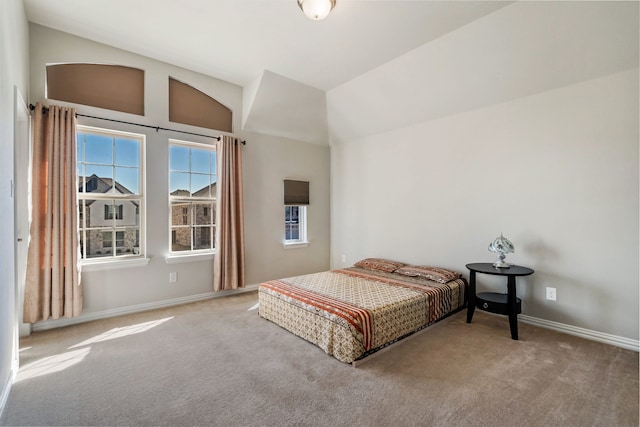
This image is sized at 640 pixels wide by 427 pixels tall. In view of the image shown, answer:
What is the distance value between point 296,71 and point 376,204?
222 cm

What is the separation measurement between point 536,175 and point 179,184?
4127 millimetres

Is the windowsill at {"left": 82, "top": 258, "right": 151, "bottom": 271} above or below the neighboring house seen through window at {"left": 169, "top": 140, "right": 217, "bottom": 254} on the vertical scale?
below

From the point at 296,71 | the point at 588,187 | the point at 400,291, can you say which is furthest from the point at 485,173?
the point at 296,71

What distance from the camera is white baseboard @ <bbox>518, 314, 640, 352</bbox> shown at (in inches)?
102

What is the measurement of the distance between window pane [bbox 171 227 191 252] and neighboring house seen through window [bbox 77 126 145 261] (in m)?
0.37

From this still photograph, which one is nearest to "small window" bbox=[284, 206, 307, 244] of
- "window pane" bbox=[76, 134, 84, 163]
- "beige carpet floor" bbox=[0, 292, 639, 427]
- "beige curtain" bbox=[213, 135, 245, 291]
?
"beige curtain" bbox=[213, 135, 245, 291]

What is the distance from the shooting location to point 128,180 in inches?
136

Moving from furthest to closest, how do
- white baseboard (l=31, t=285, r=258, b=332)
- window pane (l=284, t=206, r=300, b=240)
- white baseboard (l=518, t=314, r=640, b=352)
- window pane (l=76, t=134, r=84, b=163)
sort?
1. window pane (l=284, t=206, r=300, b=240)
2. window pane (l=76, t=134, r=84, b=163)
3. white baseboard (l=31, t=285, r=258, b=332)
4. white baseboard (l=518, t=314, r=640, b=352)

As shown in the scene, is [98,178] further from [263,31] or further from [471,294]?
[471,294]

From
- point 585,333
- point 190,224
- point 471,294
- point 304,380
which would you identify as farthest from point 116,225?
point 585,333

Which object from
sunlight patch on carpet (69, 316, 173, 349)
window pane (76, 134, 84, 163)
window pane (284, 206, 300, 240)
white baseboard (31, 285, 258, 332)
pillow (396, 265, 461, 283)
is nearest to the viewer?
sunlight patch on carpet (69, 316, 173, 349)

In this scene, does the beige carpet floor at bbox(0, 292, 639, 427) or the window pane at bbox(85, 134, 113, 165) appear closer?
the beige carpet floor at bbox(0, 292, 639, 427)

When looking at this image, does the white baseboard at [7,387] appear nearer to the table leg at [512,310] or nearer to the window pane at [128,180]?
the window pane at [128,180]

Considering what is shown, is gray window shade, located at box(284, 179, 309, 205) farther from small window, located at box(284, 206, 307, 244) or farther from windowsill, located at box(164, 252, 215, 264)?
windowsill, located at box(164, 252, 215, 264)
